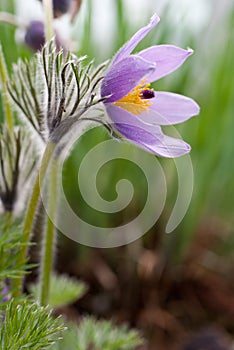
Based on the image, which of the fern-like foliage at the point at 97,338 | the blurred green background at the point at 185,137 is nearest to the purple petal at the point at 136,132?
the fern-like foliage at the point at 97,338

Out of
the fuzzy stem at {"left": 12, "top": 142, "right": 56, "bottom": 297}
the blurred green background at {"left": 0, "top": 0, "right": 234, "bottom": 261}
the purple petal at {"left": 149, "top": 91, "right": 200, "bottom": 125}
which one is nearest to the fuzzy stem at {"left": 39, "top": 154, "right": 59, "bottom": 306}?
the fuzzy stem at {"left": 12, "top": 142, "right": 56, "bottom": 297}

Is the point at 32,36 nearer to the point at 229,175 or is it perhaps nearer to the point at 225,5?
the point at 229,175

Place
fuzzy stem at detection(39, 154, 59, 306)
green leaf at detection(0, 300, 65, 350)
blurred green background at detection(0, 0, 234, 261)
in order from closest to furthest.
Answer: green leaf at detection(0, 300, 65, 350)
fuzzy stem at detection(39, 154, 59, 306)
blurred green background at detection(0, 0, 234, 261)

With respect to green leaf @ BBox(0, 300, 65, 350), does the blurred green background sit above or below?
below

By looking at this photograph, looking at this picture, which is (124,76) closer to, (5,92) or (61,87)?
(61,87)

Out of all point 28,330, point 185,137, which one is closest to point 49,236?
point 28,330

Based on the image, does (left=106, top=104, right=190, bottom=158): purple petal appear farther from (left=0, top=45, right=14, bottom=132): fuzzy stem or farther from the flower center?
(left=0, top=45, right=14, bottom=132): fuzzy stem

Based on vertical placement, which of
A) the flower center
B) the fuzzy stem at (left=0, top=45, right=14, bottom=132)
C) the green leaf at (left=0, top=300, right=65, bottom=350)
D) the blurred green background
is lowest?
the blurred green background
